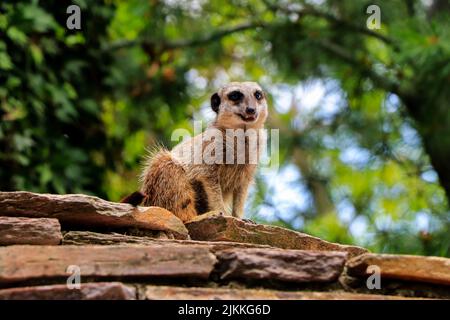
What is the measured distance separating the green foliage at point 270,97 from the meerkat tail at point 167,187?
2577 millimetres

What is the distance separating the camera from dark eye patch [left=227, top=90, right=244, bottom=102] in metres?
8.11

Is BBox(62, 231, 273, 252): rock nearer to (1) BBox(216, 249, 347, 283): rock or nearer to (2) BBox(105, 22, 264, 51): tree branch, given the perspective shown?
(1) BBox(216, 249, 347, 283): rock

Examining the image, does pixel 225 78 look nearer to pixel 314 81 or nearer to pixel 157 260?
pixel 314 81

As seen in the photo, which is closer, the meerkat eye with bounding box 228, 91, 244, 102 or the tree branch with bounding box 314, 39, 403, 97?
the meerkat eye with bounding box 228, 91, 244, 102

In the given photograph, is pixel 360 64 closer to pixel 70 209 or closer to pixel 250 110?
pixel 250 110

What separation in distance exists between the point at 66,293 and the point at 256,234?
6.25 feet

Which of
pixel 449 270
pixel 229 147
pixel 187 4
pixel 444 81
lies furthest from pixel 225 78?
pixel 449 270

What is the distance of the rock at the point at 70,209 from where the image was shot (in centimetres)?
475

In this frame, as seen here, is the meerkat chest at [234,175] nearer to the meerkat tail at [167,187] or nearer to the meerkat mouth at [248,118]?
the meerkat mouth at [248,118]

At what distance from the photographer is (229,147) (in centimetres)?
769

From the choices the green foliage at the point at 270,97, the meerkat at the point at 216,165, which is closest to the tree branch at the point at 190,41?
the green foliage at the point at 270,97

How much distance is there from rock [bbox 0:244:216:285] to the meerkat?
2051 millimetres

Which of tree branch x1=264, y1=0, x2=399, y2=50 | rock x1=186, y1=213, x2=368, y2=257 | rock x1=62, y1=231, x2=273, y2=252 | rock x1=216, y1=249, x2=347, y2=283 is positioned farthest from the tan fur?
tree branch x1=264, y1=0, x2=399, y2=50

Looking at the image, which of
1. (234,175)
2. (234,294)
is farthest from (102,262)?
(234,175)
